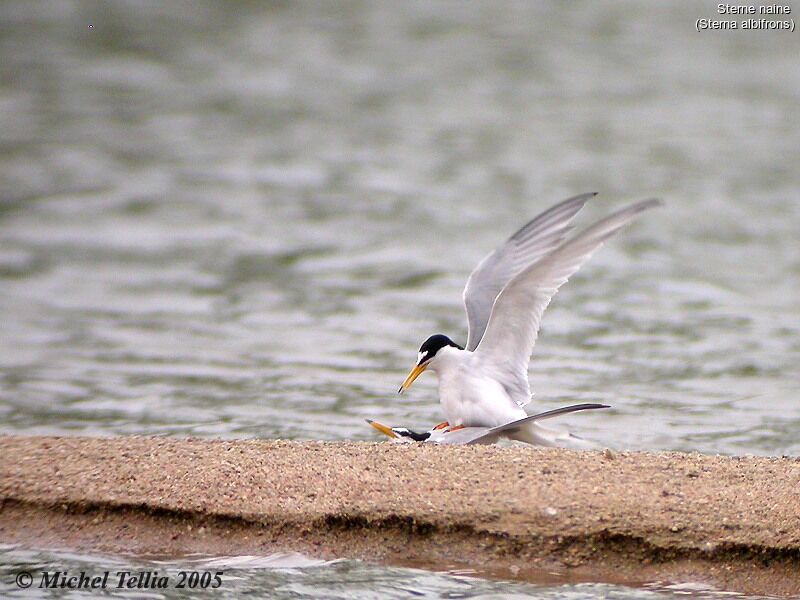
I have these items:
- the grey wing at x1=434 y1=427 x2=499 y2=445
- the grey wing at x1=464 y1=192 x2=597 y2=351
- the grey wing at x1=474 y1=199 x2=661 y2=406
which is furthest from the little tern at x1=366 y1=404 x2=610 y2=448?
the grey wing at x1=464 y1=192 x2=597 y2=351

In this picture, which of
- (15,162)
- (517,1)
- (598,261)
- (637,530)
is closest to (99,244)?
(15,162)

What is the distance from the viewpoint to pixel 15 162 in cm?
1723

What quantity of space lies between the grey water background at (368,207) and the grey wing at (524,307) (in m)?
1.21

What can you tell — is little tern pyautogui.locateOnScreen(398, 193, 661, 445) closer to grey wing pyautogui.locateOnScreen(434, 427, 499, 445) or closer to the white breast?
the white breast

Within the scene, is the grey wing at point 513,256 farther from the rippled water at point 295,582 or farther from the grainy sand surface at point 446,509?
the rippled water at point 295,582

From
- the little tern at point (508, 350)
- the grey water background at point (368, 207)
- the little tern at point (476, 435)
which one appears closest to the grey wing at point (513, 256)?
the little tern at point (508, 350)

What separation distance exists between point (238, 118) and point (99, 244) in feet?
22.0

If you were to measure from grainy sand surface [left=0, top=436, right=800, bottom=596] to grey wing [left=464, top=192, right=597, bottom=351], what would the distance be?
166 cm

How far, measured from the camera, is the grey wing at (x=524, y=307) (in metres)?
7.02

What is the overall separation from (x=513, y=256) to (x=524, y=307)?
880 millimetres

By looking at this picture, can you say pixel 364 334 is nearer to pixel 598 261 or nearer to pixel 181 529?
pixel 598 261

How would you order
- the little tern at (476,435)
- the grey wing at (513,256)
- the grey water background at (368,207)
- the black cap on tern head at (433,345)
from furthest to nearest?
the grey water background at (368,207) → the grey wing at (513,256) → the black cap on tern head at (433,345) → the little tern at (476,435)

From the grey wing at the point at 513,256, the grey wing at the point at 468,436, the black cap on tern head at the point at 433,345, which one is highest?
the grey wing at the point at 513,256

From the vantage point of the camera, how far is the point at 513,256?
7957 millimetres
